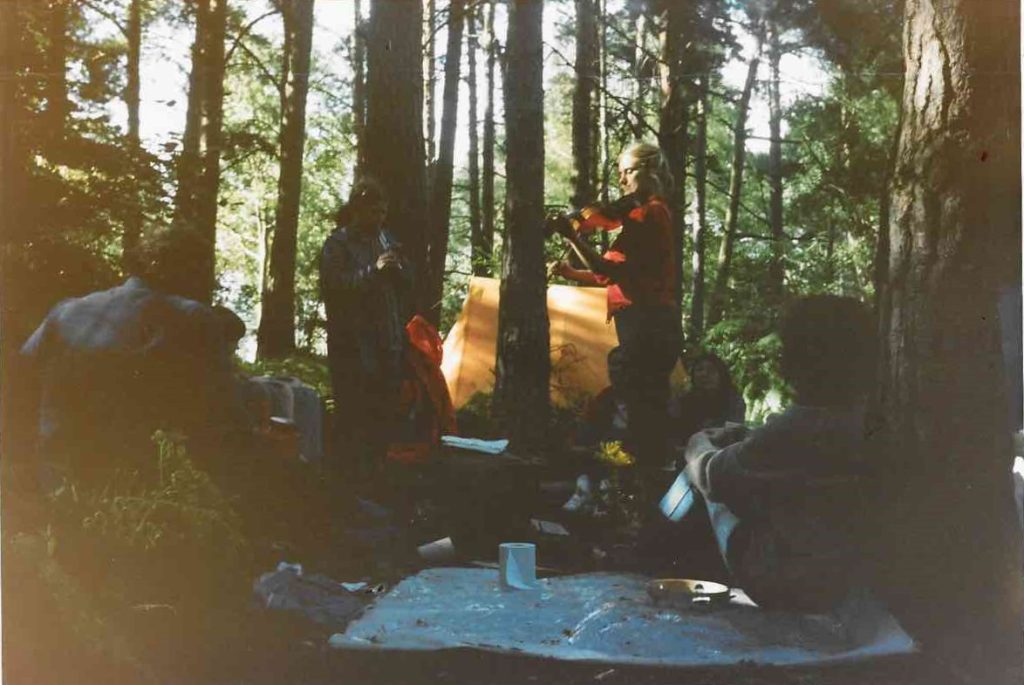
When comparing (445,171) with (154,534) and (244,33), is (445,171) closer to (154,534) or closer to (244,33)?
(244,33)

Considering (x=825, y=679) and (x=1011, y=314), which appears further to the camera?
(x=1011, y=314)

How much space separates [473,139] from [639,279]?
820 millimetres

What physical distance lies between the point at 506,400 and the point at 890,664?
1.73m

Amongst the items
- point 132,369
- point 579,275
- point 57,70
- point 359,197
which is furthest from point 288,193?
point 579,275

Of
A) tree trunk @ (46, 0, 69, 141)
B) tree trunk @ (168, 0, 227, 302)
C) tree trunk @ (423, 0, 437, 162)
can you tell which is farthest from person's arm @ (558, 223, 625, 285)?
tree trunk @ (46, 0, 69, 141)

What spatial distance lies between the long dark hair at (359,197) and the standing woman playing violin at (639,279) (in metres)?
0.70

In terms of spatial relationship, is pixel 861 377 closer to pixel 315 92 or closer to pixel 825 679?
pixel 825 679

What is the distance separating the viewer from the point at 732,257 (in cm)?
439

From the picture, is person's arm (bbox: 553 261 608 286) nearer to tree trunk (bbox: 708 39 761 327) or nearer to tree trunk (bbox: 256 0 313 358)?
tree trunk (bbox: 708 39 761 327)

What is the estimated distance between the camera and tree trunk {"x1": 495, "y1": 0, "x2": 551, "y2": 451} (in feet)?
14.7

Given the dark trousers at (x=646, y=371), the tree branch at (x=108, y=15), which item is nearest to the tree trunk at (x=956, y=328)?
the dark trousers at (x=646, y=371)

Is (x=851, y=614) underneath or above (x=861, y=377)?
underneath

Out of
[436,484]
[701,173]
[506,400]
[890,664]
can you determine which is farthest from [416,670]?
[701,173]

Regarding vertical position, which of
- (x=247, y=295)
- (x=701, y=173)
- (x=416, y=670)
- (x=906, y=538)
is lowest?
(x=416, y=670)
